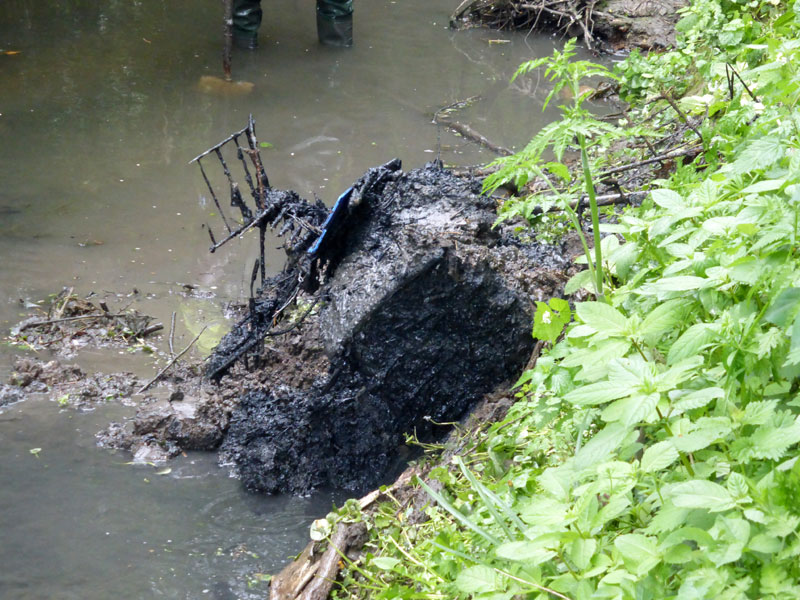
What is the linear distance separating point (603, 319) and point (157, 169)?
582 centimetres

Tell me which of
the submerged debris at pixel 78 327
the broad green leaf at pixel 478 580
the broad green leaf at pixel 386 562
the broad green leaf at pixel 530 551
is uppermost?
the broad green leaf at pixel 530 551

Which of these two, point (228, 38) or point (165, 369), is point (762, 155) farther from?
point (228, 38)

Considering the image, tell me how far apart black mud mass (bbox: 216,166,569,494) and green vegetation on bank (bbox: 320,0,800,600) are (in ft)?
2.63

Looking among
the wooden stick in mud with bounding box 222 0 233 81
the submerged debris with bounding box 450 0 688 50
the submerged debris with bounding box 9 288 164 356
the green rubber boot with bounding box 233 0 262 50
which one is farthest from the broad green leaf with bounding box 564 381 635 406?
the submerged debris with bounding box 450 0 688 50

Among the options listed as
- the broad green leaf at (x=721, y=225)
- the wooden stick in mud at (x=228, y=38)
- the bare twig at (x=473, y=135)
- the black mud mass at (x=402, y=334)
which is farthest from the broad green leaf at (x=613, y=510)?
the wooden stick in mud at (x=228, y=38)

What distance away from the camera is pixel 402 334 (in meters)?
3.33

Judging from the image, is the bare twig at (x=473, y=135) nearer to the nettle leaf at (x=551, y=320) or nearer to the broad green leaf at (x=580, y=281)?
the broad green leaf at (x=580, y=281)

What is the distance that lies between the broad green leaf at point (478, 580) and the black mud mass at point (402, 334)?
4.99ft

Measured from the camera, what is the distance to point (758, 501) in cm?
132

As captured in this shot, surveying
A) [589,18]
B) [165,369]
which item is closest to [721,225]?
[165,369]

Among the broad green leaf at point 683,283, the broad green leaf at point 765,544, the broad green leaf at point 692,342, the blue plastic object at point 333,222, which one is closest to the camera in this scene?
the broad green leaf at point 765,544

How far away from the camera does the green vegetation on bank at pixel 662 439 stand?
1.35m

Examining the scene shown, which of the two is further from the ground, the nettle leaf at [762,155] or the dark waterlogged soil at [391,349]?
the nettle leaf at [762,155]

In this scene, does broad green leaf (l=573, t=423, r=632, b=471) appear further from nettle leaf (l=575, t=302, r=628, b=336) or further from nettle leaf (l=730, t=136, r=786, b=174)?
nettle leaf (l=730, t=136, r=786, b=174)
